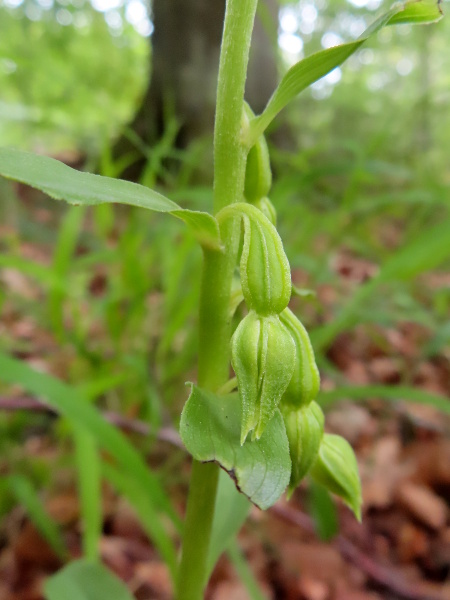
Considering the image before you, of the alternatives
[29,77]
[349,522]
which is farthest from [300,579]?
[29,77]

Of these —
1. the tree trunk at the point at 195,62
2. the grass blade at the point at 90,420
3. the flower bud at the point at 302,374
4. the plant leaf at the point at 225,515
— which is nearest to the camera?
the flower bud at the point at 302,374

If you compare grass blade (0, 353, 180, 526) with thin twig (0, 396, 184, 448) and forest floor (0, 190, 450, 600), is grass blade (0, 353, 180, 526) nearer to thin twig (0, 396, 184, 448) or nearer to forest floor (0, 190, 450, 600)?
thin twig (0, 396, 184, 448)

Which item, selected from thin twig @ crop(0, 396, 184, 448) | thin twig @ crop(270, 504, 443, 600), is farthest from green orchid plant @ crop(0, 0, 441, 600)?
thin twig @ crop(270, 504, 443, 600)

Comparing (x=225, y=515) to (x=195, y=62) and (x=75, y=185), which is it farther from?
(x=195, y=62)

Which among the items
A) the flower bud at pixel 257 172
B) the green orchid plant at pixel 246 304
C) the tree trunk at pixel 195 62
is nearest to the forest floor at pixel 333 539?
the green orchid plant at pixel 246 304

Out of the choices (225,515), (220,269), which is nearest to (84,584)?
(225,515)

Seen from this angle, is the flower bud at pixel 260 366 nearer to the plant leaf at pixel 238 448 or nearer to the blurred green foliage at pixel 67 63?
the plant leaf at pixel 238 448
